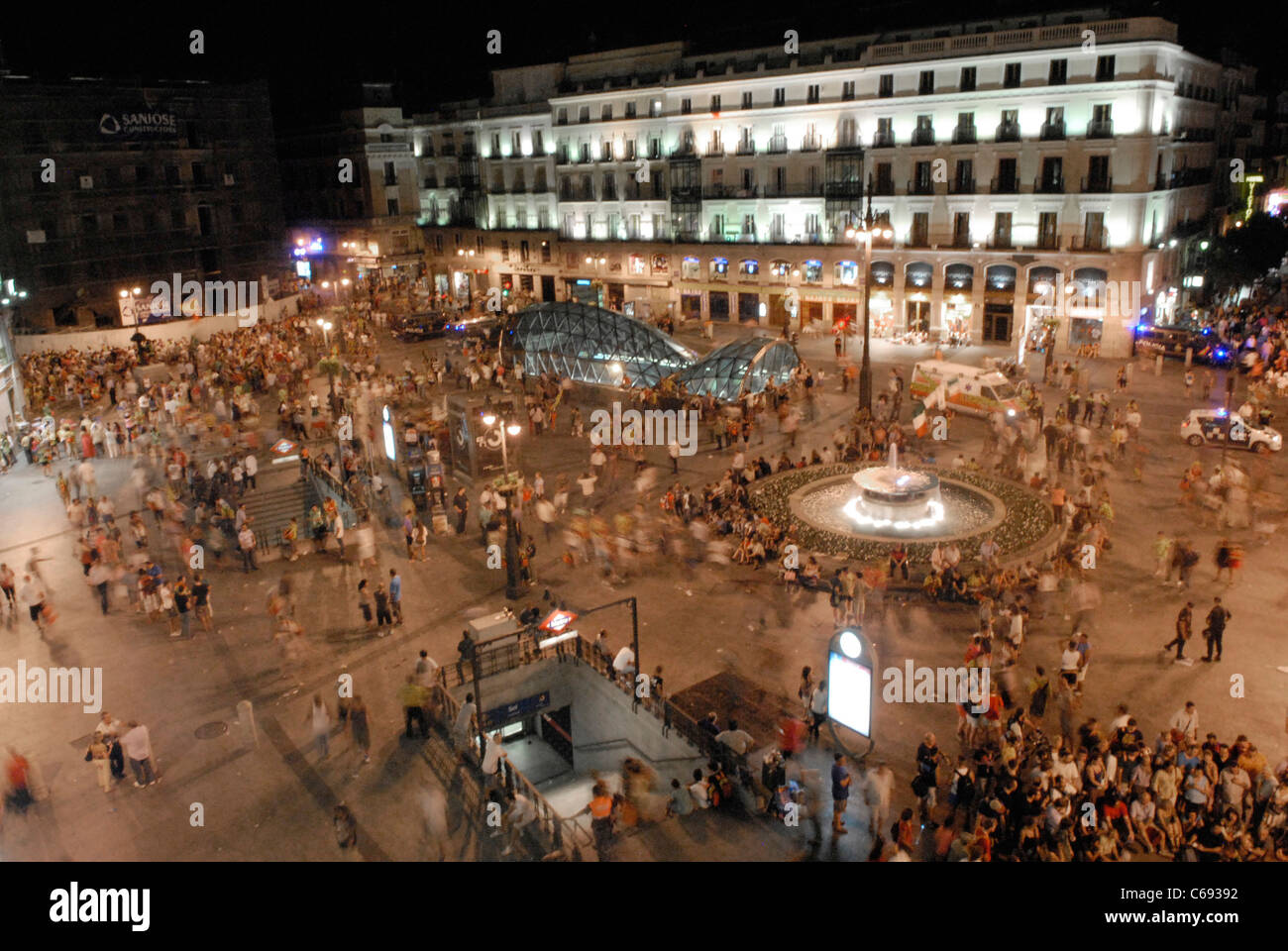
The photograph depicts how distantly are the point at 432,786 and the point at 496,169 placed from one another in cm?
5898

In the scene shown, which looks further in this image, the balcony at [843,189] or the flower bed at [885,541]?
the balcony at [843,189]

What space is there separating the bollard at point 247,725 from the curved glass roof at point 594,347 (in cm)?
2422

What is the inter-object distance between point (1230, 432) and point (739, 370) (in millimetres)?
15575

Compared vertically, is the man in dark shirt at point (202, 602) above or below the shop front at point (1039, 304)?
below

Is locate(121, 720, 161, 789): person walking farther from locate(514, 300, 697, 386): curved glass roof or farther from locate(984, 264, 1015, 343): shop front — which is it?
locate(984, 264, 1015, 343): shop front

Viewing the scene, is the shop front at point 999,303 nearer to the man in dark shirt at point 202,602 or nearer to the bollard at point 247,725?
the man in dark shirt at point 202,602

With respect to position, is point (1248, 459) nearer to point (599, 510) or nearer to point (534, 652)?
point (599, 510)

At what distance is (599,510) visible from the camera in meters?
24.2

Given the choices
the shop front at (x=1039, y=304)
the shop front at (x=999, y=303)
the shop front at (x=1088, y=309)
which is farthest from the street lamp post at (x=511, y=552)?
the shop front at (x=999, y=303)

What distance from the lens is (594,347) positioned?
38.5 m

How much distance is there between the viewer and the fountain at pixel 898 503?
859 inches

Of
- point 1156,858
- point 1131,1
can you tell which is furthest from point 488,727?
point 1131,1

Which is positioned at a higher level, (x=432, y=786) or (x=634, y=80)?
(x=634, y=80)

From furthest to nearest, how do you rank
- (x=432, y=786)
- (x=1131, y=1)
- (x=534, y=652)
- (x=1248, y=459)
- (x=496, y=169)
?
1. (x=496, y=169)
2. (x=1131, y=1)
3. (x=1248, y=459)
4. (x=534, y=652)
5. (x=432, y=786)
